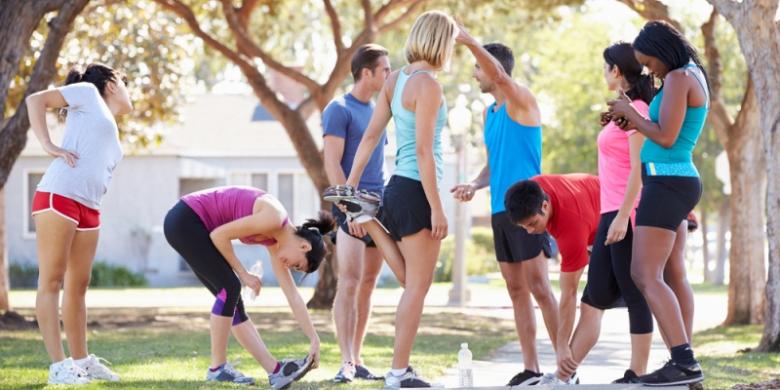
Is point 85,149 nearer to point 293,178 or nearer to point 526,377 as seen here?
point 526,377

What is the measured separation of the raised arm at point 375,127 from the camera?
7629mm

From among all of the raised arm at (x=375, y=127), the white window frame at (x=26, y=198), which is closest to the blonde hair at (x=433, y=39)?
the raised arm at (x=375, y=127)

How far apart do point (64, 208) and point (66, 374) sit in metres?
0.99

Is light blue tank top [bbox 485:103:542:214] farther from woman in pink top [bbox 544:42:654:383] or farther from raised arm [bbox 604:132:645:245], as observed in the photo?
raised arm [bbox 604:132:645:245]

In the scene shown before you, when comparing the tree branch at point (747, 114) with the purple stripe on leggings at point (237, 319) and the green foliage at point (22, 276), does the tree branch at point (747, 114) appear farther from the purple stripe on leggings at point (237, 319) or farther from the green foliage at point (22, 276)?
the green foliage at point (22, 276)

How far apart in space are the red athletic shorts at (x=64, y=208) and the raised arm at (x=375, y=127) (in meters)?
1.68

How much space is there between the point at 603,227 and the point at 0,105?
7283 mm

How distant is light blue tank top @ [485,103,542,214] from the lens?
7.87 metres

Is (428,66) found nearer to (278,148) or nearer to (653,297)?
(653,297)

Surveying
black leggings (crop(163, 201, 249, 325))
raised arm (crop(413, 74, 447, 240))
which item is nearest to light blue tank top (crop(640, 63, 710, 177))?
raised arm (crop(413, 74, 447, 240))

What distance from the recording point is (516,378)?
25.5ft

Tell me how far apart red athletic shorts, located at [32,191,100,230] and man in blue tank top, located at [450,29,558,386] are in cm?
248

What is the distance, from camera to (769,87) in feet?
36.2

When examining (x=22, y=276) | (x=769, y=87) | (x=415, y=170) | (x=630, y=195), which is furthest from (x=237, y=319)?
(x=22, y=276)
